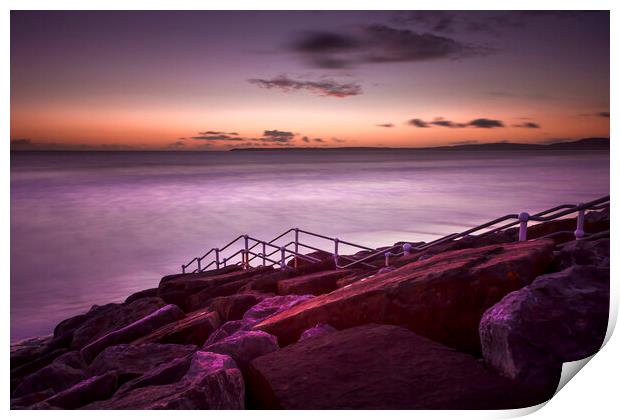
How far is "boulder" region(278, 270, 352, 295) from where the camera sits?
553 centimetres

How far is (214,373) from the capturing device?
290 cm

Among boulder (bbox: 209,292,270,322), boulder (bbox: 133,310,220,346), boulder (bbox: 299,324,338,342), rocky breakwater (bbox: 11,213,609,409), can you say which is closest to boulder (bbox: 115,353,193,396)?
rocky breakwater (bbox: 11,213,609,409)

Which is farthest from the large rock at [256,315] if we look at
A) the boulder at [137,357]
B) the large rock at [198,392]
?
the large rock at [198,392]

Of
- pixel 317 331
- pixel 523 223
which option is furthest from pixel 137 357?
pixel 523 223

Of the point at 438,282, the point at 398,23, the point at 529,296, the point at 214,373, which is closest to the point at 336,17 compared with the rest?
the point at 398,23

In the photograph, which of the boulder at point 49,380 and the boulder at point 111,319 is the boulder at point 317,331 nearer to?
the boulder at point 49,380

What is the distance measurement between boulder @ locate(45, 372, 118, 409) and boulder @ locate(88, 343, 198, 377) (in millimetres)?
203

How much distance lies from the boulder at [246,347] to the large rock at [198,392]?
0.32 ft

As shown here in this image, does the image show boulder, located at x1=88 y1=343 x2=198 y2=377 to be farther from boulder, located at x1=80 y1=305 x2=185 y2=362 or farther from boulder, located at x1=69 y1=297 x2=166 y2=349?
boulder, located at x1=69 y1=297 x2=166 y2=349

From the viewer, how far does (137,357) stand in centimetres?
398

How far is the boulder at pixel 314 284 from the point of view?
18.1 ft

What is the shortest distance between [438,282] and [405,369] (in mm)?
670

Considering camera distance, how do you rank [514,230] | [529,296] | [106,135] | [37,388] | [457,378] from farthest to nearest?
[514,230]
[106,135]
[37,388]
[529,296]
[457,378]

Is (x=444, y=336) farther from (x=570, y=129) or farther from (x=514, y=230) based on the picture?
(x=514, y=230)
